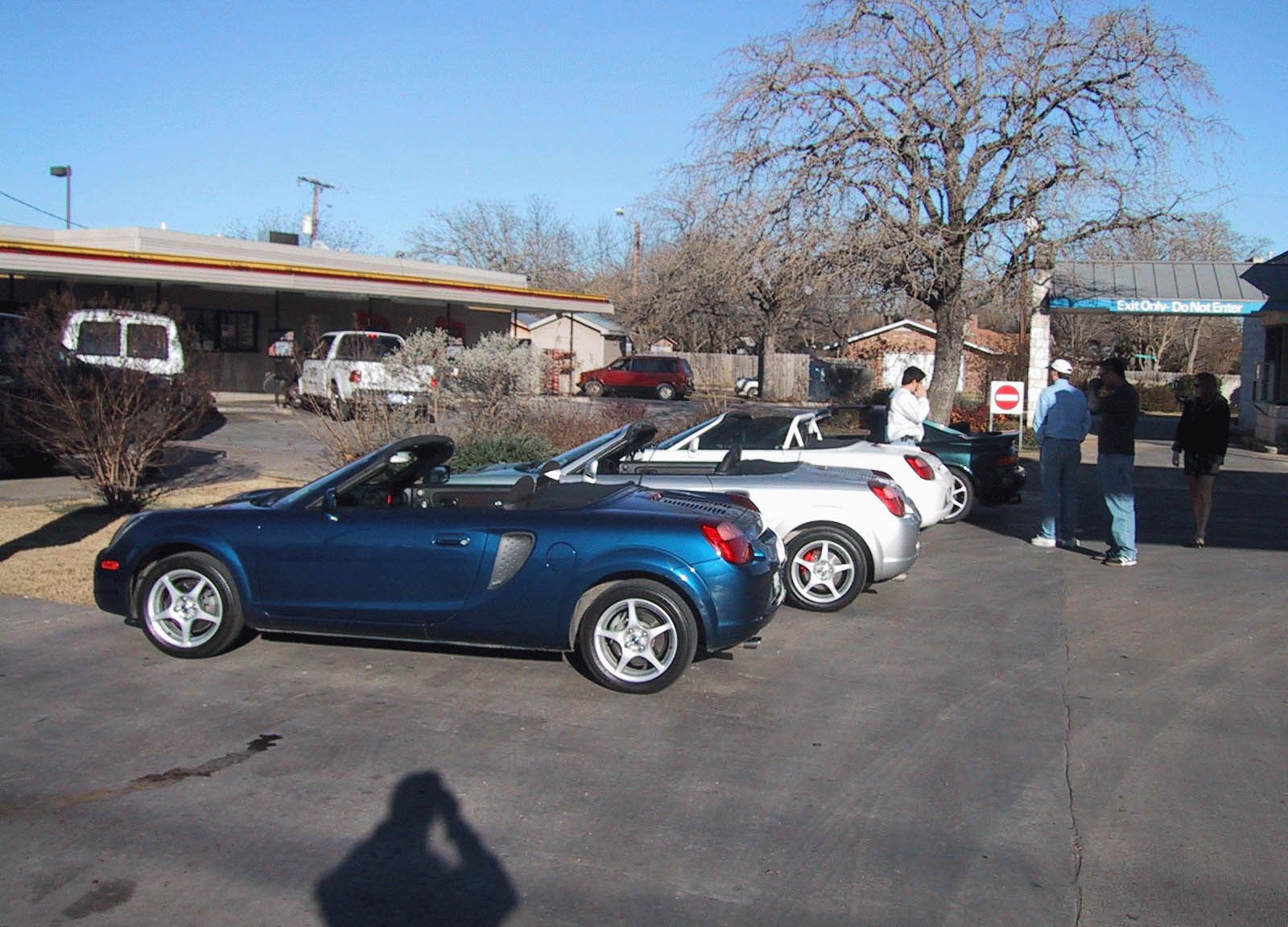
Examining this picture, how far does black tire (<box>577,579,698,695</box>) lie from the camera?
6570 mm

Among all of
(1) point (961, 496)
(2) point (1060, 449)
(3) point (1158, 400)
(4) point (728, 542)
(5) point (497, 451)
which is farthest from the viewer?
(3) point (1158, 400)

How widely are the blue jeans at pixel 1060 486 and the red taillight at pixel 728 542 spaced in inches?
238

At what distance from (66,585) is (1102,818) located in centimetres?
743

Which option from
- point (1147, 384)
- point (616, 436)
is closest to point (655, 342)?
point (1147, 384)

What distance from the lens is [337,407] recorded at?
45.2ft

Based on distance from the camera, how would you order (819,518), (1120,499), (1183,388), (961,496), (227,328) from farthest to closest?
(1183,388) → (227,328) → (961,496) → (1120,499) → (819,518)

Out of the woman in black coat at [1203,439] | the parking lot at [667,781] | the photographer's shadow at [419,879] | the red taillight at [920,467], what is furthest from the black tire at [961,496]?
the photographer's shadow at [419,879]

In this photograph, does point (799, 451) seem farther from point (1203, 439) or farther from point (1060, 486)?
point (1203, 439)

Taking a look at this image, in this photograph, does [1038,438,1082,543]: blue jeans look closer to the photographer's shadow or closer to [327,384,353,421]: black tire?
[327,384,353,421]: black tire

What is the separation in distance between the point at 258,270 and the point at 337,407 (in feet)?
46.2

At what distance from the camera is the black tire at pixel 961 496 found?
13.9m

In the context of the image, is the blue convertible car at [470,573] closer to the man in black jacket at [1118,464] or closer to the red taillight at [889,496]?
the red taillight at [889,496]

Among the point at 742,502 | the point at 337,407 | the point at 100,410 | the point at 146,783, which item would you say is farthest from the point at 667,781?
the point at 337,407

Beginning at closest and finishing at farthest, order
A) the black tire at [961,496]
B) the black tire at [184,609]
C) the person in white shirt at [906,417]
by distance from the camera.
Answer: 1. the black tire at [184,609]
2. the person in white shirt at [906,417]
3. the black tire at [961,496]
